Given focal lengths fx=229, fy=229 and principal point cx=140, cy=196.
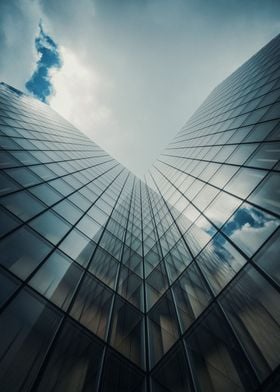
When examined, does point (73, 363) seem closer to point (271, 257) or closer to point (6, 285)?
point (6, 285)

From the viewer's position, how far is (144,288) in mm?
10055

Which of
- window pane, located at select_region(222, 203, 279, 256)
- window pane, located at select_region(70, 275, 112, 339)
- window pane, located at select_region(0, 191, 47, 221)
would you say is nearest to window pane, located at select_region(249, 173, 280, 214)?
window pane, located at select_region(222, 203, 279, 256)

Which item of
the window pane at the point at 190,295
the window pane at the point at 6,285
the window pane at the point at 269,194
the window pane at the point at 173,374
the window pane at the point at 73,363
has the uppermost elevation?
the window pane at the point at 269,194

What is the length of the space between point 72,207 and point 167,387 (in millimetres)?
9047

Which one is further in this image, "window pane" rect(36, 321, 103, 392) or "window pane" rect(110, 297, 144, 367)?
"window pane" rect(110, 297, 144, 367)

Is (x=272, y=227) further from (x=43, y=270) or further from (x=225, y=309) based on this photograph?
(x=43, y=270)

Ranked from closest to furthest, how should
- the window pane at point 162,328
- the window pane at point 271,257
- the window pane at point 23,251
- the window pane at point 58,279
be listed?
the window pane at point 271,257 → the window pane at point 23,251 → the window pane at point 58,279 → the window pane at point 162,328

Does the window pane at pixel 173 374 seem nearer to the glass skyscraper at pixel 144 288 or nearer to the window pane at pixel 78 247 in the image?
the glass skyscraper at pixel 144 288

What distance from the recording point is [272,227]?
22.8 feet

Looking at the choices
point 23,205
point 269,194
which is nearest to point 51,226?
point 23,205

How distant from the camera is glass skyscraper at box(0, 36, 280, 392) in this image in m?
5.15

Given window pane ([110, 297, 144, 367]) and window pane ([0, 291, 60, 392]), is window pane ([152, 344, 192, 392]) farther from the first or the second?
window pane ([0, 291, 60, 392])

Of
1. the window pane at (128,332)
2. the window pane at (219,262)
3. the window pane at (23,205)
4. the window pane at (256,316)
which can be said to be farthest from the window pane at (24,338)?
the window pane at (219,262)

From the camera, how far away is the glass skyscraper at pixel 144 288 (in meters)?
5.15
